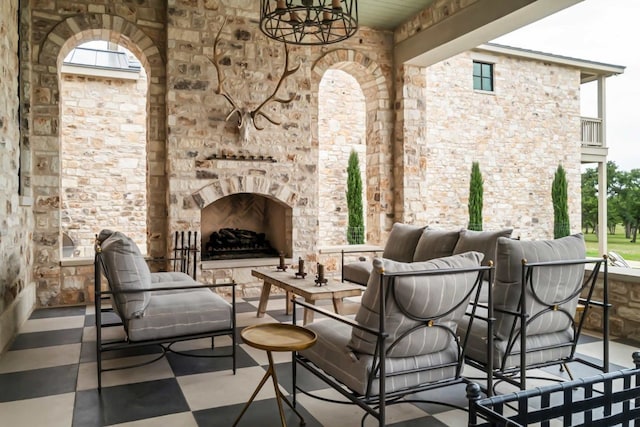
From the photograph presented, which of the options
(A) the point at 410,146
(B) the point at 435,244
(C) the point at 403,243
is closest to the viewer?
(B) the point at 435,244

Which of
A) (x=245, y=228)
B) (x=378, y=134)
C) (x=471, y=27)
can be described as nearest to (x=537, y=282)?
(x=471, y=27)

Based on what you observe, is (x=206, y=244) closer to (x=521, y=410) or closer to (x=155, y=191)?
(x=155, y=191)

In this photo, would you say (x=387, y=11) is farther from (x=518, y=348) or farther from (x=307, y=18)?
(x=518, y=348)

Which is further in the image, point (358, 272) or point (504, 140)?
point (504, 140)

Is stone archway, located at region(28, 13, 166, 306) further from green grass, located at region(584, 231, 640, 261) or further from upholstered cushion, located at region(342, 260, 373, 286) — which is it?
green grass, located at region(584, 231, 640, 261)

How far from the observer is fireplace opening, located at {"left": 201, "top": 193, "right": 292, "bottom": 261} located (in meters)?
6.61

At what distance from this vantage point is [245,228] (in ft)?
23.1

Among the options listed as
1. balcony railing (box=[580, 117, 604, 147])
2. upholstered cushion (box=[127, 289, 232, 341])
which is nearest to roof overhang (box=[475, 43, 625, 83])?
balcony railing (box=[580, 117, 604, 147])

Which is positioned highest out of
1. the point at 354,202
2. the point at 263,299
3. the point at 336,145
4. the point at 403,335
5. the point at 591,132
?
the point at 591,132

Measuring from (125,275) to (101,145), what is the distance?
287 inches

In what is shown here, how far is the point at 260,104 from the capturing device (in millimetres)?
6363

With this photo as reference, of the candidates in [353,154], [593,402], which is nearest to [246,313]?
[593,402]

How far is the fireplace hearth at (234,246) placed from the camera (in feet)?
21.5

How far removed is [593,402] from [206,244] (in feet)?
18.7
